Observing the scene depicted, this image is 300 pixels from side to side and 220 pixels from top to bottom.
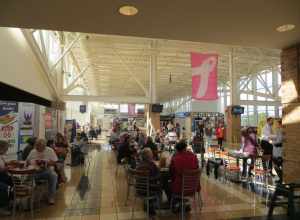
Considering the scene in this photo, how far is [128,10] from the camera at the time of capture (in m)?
3.25

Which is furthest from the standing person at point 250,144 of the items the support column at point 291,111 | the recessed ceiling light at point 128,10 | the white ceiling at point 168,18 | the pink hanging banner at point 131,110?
the pink hanging banner at point 131,110

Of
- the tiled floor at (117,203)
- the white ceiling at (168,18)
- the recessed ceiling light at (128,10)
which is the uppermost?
the recessed ceiling light at (128,10)

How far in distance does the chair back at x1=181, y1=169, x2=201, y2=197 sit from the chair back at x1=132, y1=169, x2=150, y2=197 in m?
0.54

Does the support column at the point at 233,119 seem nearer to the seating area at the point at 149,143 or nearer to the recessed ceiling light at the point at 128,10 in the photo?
the seating area at the point at 149,143

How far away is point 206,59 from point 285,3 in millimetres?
3010

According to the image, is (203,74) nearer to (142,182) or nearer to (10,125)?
(142,182)

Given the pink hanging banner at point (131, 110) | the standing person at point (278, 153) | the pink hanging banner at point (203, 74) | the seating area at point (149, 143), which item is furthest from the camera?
the pink hanging banner at point (131, 110)

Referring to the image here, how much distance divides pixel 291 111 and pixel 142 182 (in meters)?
2.97

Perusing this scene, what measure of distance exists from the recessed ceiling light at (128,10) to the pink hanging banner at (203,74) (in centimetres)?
289

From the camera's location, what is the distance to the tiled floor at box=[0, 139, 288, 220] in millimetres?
4047

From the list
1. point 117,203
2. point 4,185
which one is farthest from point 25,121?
point 117,203

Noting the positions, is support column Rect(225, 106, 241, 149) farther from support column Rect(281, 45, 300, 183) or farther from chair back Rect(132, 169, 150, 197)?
chair back Rect(132, 169, 150, 197)

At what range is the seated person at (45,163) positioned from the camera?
15.3ft

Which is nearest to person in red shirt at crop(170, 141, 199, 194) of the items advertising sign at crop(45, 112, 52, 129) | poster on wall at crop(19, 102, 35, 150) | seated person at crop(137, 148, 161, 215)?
seated person at crop(137, 148, 161, 215)
